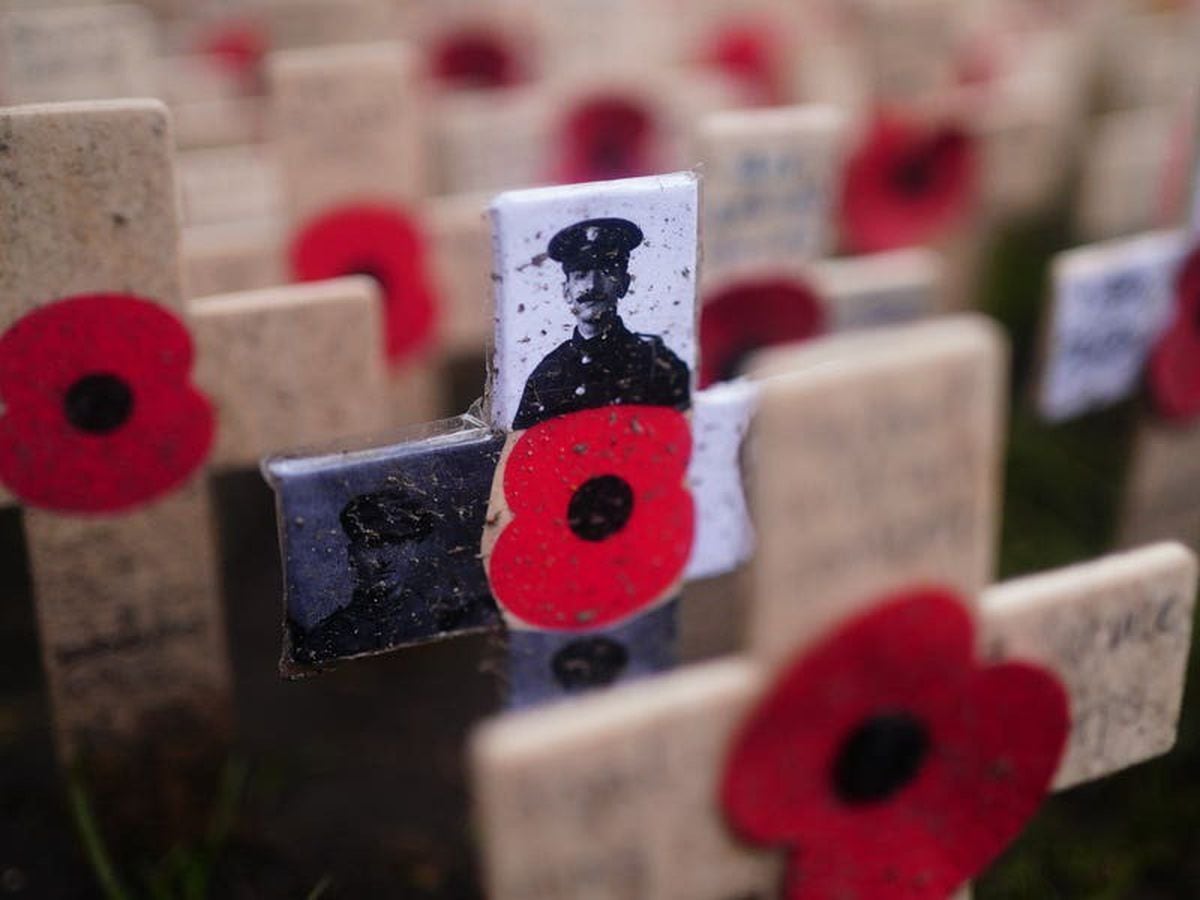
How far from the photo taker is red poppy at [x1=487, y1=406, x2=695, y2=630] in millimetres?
894

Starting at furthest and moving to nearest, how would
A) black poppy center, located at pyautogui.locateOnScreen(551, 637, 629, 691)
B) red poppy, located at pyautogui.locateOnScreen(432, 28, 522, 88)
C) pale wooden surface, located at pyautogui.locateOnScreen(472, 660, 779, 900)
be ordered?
1. red poppy, located at pyautogui.locateOnScreen(432, 28, 522, 88)
2. black poppy center, located at pyautogui.locateOnScreen(551, 637, 629, 691)
3. pale wooden surface, located at pyautogui.locateOnScreen(472, 660, 779, 900)

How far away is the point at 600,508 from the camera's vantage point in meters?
0.92

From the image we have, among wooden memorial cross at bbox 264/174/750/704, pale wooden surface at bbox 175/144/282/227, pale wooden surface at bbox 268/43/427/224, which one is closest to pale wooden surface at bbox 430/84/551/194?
pale wooden surface at bbox 175/144/282/227

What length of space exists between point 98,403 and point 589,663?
0.42 meters

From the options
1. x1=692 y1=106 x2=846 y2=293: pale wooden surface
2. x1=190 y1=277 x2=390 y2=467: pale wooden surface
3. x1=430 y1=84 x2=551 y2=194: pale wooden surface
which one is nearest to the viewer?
x1=190 y1=277 x2=390 y2=467: pale wooden surface

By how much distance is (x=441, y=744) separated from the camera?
136 cm

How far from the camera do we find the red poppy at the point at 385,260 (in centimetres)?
136

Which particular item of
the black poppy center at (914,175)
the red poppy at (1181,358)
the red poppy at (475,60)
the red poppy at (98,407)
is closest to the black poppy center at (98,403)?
the red poppy at (98,407)

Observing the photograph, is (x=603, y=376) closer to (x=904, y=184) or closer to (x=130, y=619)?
(x=130, y=619)

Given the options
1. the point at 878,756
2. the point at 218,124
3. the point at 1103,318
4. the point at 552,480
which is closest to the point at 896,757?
the point at 878,756

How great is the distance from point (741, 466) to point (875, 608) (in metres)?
0.26

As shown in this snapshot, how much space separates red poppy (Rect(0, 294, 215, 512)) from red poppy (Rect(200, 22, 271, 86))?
47.1 inches

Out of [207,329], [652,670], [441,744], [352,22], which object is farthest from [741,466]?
[352,22]

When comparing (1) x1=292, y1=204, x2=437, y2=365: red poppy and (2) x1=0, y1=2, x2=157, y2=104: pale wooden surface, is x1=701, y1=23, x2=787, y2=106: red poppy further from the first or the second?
(2) x1=0, y1=2, x2=157, y2=104: pale wooden surface
